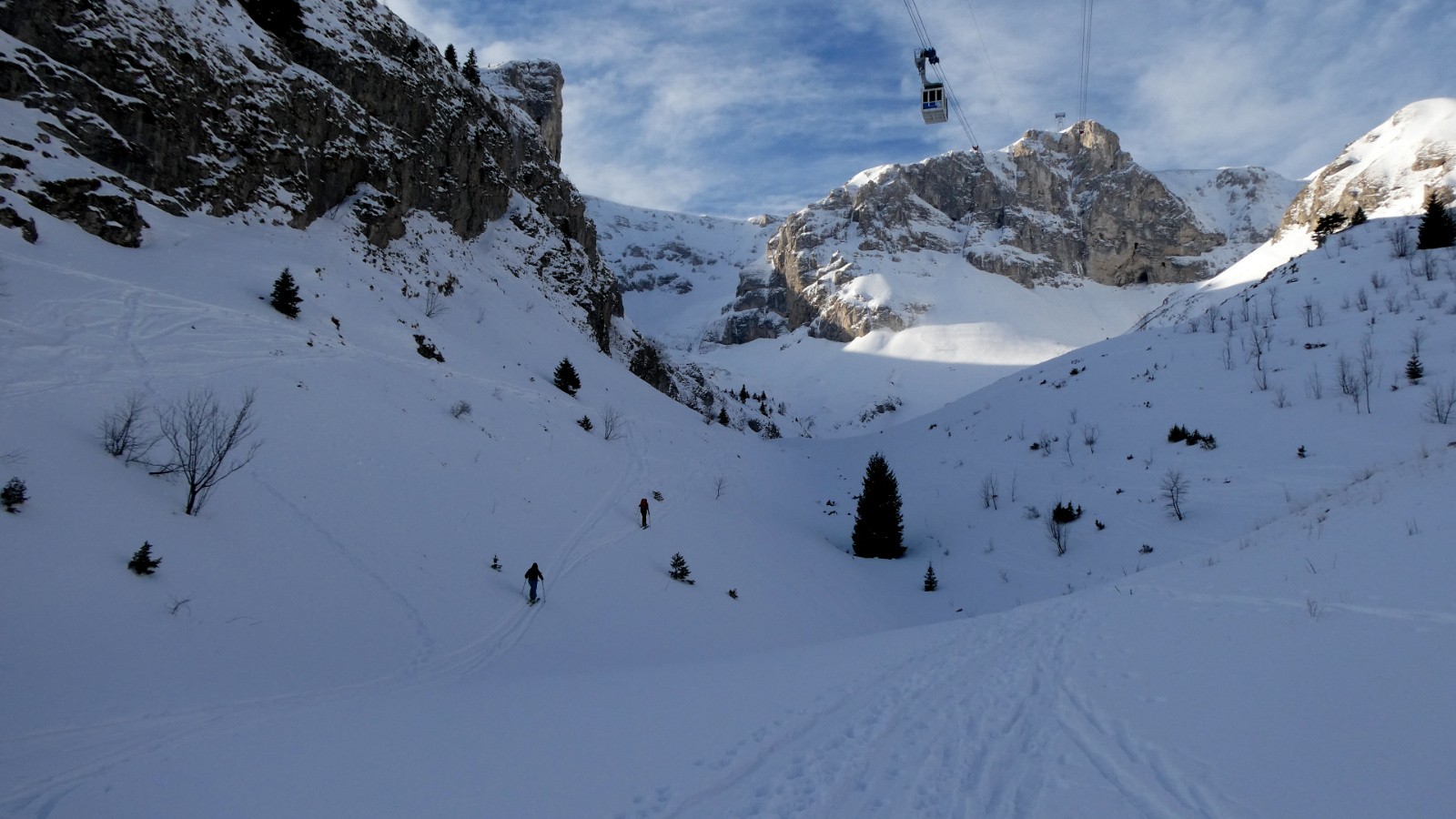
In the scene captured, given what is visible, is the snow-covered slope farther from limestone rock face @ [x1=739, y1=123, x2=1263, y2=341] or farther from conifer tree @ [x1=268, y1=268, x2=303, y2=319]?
limestone rock face @ [x1=739, y1=123, x2=1263, y2=341]

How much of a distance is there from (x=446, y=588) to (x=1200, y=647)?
11.8 metres

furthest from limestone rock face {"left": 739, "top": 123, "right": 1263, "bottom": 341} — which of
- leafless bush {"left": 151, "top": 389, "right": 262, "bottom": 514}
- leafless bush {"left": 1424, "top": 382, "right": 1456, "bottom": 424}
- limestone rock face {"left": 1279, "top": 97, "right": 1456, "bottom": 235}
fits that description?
leafless bush {"left": 151, "top": 389, "right": 262, "bottom": 514}

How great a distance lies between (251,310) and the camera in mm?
19062

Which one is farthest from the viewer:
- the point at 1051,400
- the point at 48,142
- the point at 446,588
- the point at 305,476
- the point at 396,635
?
the point at 1051,400

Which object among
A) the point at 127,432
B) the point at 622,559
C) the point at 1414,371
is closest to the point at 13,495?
the point at 127,432

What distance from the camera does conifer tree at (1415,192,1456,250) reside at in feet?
86.2

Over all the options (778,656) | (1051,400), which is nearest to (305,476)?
(778,656)

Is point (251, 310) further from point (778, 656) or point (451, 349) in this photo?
point (778, 656)

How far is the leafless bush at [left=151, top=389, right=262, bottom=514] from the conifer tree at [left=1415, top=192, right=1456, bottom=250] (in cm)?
4210

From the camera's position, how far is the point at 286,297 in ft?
66.5

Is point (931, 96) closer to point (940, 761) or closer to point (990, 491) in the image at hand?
point (990, 491)

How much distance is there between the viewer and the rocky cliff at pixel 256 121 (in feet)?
62.6

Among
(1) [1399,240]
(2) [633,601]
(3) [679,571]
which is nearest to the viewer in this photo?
(2) [633,601]

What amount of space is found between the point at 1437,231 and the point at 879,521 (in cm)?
2690
